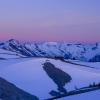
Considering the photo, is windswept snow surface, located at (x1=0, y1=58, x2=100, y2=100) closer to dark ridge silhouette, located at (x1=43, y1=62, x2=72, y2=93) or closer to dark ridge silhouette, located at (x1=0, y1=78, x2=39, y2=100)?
dark ridge silhouette, located at (x1=43, y1=62, x2=72, y2=93)

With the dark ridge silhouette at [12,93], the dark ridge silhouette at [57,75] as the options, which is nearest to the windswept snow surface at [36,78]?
the dark ridge silhouette at [57,75]

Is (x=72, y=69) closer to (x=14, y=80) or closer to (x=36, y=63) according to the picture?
(x=36, y=63)

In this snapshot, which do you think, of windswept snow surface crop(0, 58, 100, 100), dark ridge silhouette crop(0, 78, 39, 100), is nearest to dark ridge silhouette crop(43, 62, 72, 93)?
windswept snow surface crop(0, 58, 100, 100)

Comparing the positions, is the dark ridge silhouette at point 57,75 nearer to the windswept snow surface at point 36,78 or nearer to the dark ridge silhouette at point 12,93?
the windswept snow surface at point 36,78

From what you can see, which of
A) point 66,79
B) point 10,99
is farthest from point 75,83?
point 10,99

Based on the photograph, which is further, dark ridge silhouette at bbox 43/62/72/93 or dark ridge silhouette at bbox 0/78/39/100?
dark ridge silhouette at bbox 43/62/72/93
